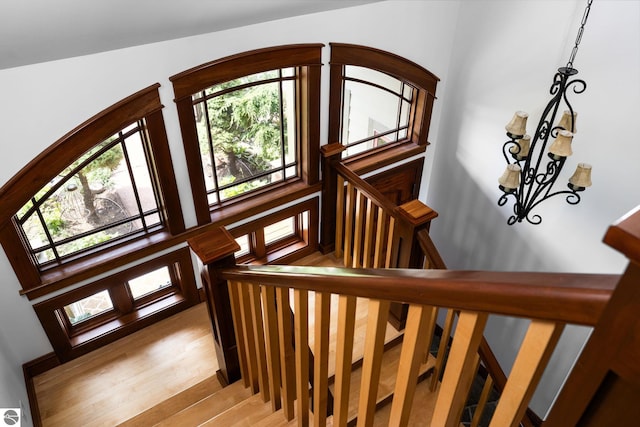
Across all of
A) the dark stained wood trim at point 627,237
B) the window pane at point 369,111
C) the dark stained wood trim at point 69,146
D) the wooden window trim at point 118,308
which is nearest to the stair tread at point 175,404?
the wooden window trim at point 118,308

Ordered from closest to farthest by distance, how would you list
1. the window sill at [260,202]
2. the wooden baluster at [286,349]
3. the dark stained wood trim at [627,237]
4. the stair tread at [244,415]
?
the dark stained wood trim at [627,237] < the wooden baluster at [286,349] < the stair tread at [244,415] < the window sill at [260,202]

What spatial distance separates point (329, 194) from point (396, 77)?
1121mm

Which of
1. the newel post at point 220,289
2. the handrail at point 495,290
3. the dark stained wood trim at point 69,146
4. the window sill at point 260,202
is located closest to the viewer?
the handrail at point 495,290

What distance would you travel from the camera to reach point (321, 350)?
1485mm

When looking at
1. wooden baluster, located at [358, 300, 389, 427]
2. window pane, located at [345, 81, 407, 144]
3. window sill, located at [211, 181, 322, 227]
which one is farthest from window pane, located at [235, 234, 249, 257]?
wooden baluster, located at [358, 300, 389, 427]

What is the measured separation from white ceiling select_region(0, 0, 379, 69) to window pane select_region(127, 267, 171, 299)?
1758 mm

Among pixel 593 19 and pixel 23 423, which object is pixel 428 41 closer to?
pixel 593 19

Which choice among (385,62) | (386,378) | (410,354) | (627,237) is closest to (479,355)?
(386,378)

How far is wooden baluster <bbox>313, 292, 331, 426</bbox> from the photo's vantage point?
1.35 metres

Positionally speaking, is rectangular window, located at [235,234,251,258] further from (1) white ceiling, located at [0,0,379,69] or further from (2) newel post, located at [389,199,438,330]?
(1) white ceiling, located at [0,0,379,69]

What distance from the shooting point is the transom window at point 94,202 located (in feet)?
9.64

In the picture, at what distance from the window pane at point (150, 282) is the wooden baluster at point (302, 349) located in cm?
211

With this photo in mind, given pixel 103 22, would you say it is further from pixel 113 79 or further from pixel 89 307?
pixel 89 307

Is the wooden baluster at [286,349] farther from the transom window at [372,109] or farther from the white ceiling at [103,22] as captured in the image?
the transom window at [372,109]
